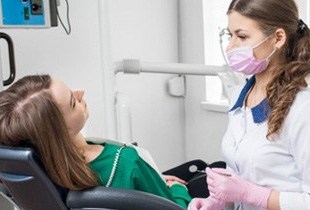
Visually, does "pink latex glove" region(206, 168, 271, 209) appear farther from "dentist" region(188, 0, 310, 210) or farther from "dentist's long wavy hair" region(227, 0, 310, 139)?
"dentist's long wavy hair" region(227, 0, 310, 139)

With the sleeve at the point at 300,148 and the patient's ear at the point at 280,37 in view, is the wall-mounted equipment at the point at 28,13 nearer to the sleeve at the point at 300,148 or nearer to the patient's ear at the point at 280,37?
the patient's ear at the point at 280,37

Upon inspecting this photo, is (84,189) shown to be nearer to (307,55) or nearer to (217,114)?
(307,55)

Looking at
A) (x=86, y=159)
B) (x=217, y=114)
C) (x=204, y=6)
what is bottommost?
(x=217, y=114)

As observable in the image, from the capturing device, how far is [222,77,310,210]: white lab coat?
1.16 metres

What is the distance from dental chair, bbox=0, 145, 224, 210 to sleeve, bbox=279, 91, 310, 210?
320 millimetres

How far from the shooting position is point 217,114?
3.01 meters

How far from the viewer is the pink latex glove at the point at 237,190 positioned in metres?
1.23

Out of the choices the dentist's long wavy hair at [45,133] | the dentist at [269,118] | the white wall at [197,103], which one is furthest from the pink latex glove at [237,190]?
the white wall at [197,103]

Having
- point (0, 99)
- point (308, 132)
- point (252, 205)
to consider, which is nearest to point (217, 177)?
point (252, 205)

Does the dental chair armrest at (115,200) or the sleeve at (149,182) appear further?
the sleeve at (149,182)

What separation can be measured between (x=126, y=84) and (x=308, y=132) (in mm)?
1862

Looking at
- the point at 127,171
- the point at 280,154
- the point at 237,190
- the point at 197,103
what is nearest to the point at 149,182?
the point at 127,171

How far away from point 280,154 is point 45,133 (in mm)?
682

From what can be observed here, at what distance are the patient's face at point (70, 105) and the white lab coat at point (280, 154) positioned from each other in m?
0.50
